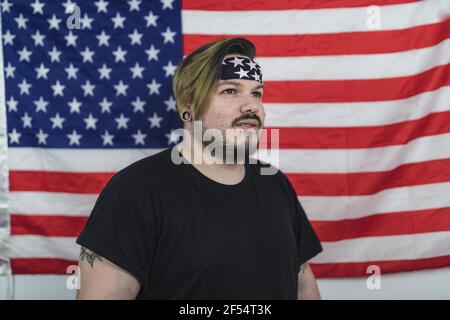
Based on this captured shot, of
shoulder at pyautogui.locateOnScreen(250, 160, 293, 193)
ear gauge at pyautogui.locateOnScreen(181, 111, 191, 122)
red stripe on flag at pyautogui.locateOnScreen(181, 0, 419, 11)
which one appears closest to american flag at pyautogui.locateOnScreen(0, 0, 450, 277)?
red stripe on flag at pyautogui.locateOnScreen(181, 0, 419, 11)

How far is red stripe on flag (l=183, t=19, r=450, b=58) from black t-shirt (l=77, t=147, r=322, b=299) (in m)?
0.85

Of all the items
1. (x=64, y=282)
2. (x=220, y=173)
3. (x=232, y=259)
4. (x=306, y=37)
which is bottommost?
(x=64, y=282)

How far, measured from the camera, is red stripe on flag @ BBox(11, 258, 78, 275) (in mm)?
2297

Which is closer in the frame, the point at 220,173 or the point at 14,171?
the point at 220,173

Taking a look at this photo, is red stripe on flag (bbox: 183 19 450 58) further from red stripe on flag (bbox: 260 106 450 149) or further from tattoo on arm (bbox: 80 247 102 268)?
tattoo on arm (bbox: 80 247 102 268)

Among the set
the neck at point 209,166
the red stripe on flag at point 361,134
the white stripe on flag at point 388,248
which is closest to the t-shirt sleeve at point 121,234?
the neck at point 209,166

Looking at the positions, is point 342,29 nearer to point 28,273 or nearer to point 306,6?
point 306,6

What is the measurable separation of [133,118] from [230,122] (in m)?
0.76

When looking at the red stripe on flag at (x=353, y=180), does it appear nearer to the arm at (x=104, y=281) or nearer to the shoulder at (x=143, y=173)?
the shoulder at (x=143, y=173)

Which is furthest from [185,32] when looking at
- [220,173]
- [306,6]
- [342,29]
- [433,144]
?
[433,144]

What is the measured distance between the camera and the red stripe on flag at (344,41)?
216 centimetres

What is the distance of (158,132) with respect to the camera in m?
2.29

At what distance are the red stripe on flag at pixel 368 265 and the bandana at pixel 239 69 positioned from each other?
973 mm
